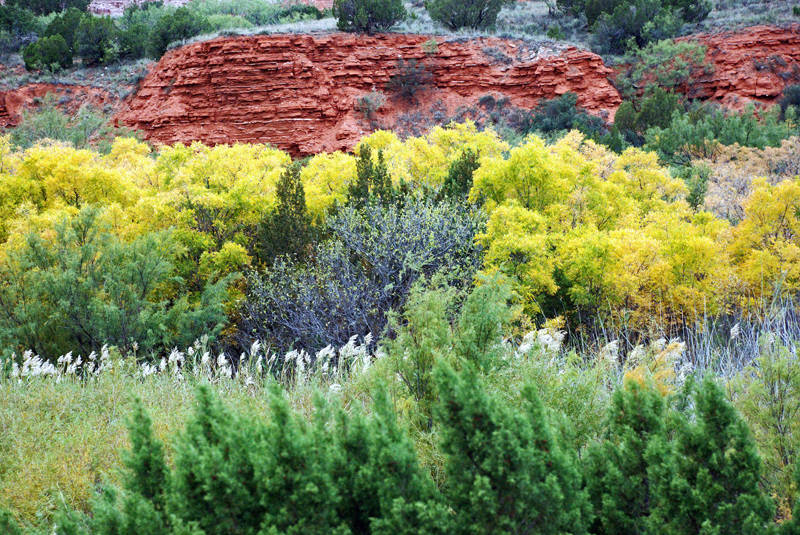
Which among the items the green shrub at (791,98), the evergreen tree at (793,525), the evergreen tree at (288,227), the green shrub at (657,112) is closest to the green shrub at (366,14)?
the green shrub at (657,112)

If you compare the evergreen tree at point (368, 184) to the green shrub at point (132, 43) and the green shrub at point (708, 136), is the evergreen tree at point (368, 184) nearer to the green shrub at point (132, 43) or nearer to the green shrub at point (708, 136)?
the green shrub at point (708, 136)

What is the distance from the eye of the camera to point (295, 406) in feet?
19.5

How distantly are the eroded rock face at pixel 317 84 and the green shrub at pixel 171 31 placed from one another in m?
3.22

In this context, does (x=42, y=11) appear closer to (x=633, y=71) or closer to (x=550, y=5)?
(x=550, y=5)

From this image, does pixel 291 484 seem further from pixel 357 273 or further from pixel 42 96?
pixel 42 96

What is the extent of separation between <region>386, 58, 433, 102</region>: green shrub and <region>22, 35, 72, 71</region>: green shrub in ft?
78.5

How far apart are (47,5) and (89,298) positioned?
2299 inches

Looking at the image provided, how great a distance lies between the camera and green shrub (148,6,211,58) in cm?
4325

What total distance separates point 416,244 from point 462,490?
9831 mm

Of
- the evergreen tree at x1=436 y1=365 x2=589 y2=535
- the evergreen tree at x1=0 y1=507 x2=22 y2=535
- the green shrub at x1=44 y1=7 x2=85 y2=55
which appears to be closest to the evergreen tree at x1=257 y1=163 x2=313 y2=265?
the evergreen tree at x1=0 y1=507 x2=22 y2=535

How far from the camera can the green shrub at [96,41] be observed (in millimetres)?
43500

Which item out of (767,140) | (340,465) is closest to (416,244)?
(340,465)

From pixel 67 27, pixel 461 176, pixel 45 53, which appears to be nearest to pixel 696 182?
pixel 461 176

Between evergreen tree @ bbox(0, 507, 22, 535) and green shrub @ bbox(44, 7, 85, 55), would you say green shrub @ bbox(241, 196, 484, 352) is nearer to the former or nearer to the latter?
evergreen tree @ bbox(0, 507, 22, 535)
